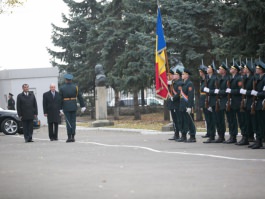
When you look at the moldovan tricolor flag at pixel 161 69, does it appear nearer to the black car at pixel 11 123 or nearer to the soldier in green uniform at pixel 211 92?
the soldier in green uniform at pixel 211 92

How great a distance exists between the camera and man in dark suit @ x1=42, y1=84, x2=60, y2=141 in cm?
2295

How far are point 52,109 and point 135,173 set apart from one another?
11.5m

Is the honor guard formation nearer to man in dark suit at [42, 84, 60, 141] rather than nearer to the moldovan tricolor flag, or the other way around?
the moldovan tricolor flag

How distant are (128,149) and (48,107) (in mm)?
6465

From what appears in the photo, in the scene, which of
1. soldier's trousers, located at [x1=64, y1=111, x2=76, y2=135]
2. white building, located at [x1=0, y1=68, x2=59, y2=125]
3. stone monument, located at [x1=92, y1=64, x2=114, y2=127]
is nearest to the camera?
soldier's trousers, located at [x1=64, y1=111, x2=76, y2=135]

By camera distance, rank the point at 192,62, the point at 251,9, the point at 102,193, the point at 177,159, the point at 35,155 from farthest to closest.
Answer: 1. the point at 192,62
2. the point at 251,9
3. the point at 35,155
4. the point at 177,159
5. the point at 102,193

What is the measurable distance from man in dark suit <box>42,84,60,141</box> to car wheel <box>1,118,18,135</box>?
717 centimetres

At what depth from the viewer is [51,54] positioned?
5103cm

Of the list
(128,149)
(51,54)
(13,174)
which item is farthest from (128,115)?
(13,174)

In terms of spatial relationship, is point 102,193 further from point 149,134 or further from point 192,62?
point 192,62

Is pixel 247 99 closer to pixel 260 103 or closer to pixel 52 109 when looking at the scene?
pixel 260 103

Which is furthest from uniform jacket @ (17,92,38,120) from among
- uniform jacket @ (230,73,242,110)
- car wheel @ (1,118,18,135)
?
car wheel @ (1,118,18,135)

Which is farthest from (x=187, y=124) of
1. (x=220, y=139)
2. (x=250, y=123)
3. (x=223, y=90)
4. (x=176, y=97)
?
(x=250, y=123)

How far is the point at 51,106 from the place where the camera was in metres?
23.1
